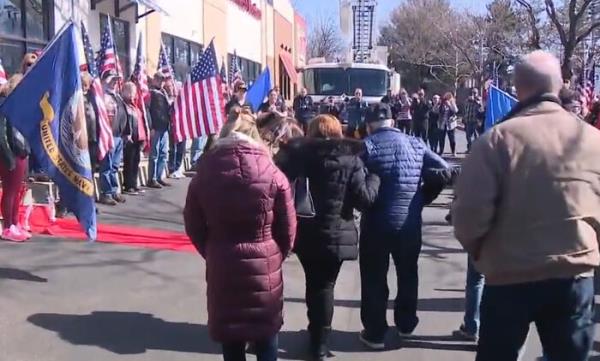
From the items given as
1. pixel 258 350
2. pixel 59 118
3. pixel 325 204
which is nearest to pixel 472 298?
pixel 325 204

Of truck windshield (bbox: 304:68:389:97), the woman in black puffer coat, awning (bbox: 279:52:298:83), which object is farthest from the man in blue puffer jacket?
awning (bbox: 279:52:298:83)

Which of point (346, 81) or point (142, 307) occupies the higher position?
point (346, 81)

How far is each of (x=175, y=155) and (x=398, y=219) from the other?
10.3 meters

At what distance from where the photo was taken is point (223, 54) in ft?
94.5

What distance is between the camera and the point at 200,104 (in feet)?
48.9

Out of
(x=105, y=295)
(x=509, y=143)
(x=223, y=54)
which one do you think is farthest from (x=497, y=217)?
(x=223, y=54)

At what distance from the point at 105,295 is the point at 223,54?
22106 mm

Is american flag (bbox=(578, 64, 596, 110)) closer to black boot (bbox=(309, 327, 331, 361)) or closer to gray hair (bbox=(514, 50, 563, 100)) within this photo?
black boot (bbox=(309, 327, 331, 361))

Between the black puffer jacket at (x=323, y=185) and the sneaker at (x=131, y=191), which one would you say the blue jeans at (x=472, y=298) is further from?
the sneaker at (x=131, y=191)

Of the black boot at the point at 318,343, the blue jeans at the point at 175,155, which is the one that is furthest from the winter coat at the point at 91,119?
the black boot at the point at 318,343

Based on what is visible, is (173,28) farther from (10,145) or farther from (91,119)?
(10,145)

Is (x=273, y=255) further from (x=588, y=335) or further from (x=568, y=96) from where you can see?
(x=568, y=96)

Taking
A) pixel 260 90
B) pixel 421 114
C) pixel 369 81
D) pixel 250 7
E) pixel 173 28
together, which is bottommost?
pixel 421 114

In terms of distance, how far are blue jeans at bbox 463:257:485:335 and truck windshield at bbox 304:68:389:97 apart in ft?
70.0
